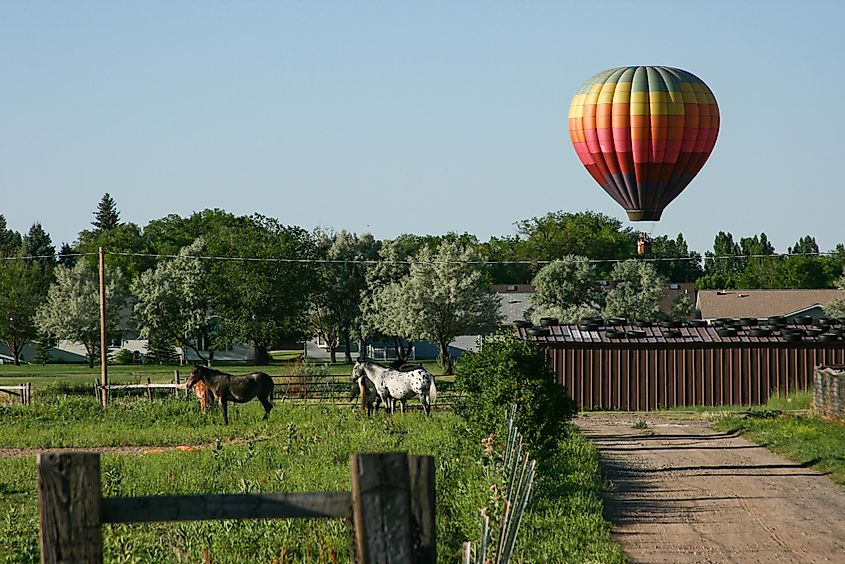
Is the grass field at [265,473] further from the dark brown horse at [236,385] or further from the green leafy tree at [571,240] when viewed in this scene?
the green leafy tree at [571,240]

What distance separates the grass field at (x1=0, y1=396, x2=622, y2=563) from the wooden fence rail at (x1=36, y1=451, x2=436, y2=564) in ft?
16.3

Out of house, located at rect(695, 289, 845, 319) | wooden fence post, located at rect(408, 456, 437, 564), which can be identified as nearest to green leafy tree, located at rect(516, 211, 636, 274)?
house, located at rect(695, 289, 845, 319)

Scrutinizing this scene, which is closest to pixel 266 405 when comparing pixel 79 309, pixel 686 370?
pixel 686 370

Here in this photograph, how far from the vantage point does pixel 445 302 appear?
76688 millimetres

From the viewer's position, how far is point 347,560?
11.0 meters

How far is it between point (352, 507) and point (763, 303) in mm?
86822

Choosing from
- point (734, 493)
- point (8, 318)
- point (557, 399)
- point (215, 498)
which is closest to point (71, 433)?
point (557, 399)

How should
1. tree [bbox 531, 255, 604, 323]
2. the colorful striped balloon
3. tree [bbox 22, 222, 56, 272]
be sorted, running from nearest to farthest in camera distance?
the colorful striped balloon → tree [bbox 531, 255, 604, 323] → tree [bbox 22, 222, 56, 272]

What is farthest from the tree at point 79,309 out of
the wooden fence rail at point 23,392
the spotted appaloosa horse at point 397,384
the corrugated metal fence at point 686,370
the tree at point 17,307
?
the spotted appaloosa horse at point 397,384

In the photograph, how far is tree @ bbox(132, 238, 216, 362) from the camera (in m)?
82.8

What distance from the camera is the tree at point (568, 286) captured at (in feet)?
280

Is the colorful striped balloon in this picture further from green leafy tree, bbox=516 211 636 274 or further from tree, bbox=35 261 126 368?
green leafy tree, bbox=516 211 636 274

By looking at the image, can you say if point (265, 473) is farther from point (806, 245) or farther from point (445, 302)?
point (806, 245)

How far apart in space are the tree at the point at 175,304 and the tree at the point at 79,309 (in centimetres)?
191
